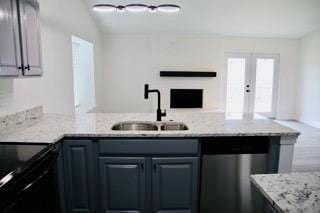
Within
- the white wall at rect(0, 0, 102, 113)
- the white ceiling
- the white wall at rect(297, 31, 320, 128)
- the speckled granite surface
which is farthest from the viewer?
the white wall at rect(297, 31, 320, 128)

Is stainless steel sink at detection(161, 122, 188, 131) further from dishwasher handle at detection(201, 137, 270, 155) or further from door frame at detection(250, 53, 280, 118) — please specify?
door frame at detection(250, 53, 280, 118)

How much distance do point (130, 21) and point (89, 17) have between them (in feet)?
3.12

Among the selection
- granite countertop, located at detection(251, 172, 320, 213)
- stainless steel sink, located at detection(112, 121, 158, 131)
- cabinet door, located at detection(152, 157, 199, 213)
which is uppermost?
granite countertop, located at detection(251, 172, 320, 213)

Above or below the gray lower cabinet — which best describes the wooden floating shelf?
above

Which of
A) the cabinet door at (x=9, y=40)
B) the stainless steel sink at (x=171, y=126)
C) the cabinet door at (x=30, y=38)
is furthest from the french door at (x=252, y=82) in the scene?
the cabinet door at (x=9, y=40)

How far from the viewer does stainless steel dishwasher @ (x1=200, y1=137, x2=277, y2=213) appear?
2094 mm

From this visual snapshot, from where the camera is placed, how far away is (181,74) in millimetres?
6336

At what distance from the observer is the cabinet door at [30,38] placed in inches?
77.2

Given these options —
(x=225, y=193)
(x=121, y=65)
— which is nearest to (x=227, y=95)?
(x=121, y=65)

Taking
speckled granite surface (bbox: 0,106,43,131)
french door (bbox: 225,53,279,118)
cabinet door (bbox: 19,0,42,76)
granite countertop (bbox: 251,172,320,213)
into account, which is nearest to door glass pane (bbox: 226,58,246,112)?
french door (bbox: 225,53,279,118)

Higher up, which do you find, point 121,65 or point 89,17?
point 89,17

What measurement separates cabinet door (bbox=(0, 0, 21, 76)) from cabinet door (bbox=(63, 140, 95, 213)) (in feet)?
2.34

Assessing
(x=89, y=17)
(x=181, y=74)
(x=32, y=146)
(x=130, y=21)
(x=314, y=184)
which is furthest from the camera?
(x=181, y=74)

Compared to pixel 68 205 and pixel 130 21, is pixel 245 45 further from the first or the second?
pixel 68 205
